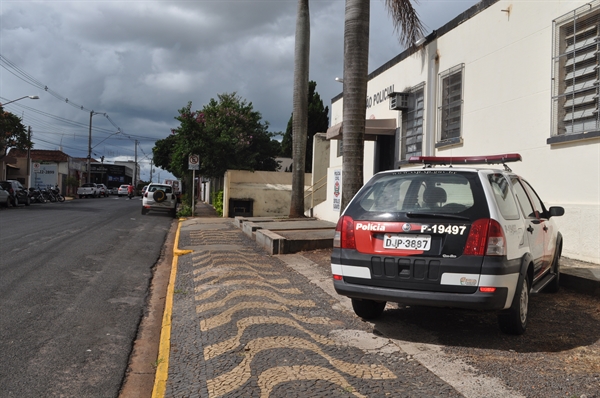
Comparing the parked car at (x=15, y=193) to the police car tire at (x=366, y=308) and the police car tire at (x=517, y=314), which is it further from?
the police car tire at (x=517, y=314)

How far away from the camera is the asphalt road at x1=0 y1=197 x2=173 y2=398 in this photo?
421 cm

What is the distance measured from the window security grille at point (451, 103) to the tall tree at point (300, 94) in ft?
21.3

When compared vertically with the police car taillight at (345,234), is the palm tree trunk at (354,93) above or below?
above

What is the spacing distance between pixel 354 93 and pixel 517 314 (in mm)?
6574

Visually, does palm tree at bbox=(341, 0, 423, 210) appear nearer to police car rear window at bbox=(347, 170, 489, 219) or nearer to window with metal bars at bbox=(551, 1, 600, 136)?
window with metal bars at bbox=(551, 1, 600, 136)

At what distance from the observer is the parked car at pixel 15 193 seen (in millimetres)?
31844

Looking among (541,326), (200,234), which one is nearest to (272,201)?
(200,234)

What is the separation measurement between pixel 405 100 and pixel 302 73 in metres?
5.16

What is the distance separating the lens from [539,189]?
359 inches

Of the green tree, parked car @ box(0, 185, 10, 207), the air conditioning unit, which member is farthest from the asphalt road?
the green tree

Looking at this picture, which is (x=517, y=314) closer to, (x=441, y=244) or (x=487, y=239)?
(x=487, y=239)

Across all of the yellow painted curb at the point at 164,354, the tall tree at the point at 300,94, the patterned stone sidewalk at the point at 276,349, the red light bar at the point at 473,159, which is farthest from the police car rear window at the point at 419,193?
the tall tree at the point at 300,94

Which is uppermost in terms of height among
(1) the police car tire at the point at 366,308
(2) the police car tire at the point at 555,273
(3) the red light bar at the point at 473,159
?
(3) the red light bar at the point at 473,159

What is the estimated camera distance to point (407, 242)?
476 centimetres
